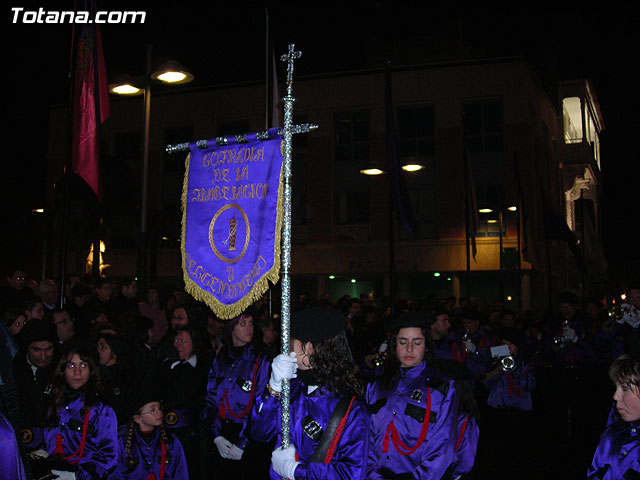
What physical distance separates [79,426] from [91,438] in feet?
0.49

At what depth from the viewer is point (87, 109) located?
29.6ft

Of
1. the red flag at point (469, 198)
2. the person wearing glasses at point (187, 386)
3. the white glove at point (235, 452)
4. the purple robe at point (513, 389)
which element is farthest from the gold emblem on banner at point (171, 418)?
the red flag at point (469, 198)

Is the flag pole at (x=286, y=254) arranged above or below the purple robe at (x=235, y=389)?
above

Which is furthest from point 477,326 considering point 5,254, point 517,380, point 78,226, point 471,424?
point 5,254

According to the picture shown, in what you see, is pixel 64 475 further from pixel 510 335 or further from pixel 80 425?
pixel 510 335

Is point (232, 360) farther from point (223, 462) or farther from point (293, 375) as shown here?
point (293, 375)

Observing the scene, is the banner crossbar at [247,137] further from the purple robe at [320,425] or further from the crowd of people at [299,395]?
the purple robe at [320,425]

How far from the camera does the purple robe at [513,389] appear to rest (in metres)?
10.3

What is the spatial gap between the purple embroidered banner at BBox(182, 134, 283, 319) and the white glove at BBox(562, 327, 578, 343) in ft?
30.2

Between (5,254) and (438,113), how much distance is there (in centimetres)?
2036

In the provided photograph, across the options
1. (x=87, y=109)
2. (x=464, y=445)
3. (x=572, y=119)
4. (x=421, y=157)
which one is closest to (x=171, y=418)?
(x=464, y=445)

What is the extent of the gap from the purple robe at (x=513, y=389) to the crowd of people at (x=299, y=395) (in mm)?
22

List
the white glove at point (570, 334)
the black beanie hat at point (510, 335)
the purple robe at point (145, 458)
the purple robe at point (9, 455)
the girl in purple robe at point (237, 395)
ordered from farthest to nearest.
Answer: the white glove at point (570, 334) → the black beanie hat at point (510, 335) → the girl in purple robe at point (237, 395) → the purple robe at point (145, 458) → the purple robe at point (9, 455)

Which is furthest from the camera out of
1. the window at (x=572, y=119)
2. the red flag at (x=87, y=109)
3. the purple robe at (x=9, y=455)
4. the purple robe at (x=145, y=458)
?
the window at (x=572, y=119)
